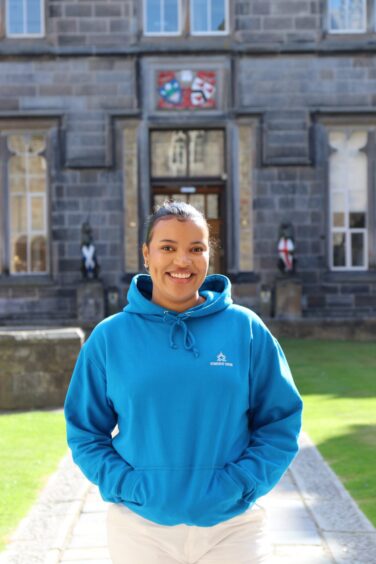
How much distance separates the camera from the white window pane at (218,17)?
2095 centimetres

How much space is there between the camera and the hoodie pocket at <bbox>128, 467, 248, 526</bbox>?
10.4ft

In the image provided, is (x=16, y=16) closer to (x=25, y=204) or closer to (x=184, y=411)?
(x=25, y=204)

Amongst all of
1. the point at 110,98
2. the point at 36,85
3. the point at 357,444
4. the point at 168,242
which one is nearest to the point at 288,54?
the point at 110,98

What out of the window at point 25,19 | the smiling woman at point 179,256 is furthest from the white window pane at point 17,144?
the smiling woman at point 179,256

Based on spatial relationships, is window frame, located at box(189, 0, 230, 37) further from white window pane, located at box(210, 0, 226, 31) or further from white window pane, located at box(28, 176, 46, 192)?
white window pane, located at box(28, 176, 46, 192)

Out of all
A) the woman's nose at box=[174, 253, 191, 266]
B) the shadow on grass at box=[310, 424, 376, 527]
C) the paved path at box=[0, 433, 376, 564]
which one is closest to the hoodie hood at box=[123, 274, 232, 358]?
the woman's nose at box=[174, 253, 191, 266]

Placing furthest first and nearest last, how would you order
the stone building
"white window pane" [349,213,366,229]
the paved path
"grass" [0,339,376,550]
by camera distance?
1. "white window pane" [349,213,366,229]
2. the stone building
3. "grass" [0,339,376,550]
4. the paved path

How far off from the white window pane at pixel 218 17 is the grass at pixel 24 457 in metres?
11.5

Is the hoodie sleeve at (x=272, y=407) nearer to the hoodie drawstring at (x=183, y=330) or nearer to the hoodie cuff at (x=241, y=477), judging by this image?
the hoodie cuff at (x=241, y=477)

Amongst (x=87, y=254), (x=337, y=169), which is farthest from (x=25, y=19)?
(x=337, y=169)

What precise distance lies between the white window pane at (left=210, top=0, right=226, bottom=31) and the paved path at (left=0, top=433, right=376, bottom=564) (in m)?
14.5

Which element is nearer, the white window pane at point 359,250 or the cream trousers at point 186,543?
the cream trousers at point 186,543

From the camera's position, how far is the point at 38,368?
11859 mm

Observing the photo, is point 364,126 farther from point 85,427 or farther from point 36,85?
point 85,427
